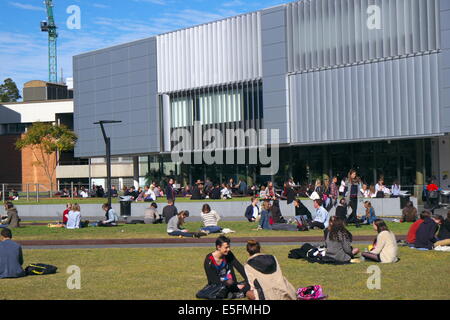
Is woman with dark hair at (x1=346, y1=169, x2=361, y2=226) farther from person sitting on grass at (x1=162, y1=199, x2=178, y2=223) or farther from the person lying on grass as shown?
person sitting on grass at (x1=162, y1=199, x2=178, y2=223)

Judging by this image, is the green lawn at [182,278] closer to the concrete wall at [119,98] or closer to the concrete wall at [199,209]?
the concrete wall at [199,209]

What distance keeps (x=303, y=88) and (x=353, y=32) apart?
199 inches

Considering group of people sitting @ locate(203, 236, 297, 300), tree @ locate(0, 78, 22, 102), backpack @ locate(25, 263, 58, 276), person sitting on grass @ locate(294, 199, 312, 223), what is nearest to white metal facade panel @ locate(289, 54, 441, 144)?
person sitting on grass @ locate(294, 199, 312, 223)

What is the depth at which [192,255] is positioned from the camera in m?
19.0

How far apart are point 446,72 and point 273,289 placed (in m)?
30.9

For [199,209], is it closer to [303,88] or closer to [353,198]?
[353,198]

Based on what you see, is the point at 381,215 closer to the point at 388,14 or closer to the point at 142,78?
the point at 388,14

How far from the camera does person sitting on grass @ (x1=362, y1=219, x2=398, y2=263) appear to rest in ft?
52.9

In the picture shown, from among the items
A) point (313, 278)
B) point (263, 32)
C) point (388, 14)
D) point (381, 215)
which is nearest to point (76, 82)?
point (263, 32)

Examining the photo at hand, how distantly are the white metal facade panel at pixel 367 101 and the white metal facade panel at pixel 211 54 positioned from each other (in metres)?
4.34

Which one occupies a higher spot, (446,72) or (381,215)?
(446,72)

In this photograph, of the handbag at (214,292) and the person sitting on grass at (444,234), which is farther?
the person sitting on grass at (444,234)

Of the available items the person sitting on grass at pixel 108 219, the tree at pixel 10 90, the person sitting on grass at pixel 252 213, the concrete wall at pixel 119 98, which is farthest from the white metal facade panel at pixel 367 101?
the tree at pixel 10 90

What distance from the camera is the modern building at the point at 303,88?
40.4 meters
